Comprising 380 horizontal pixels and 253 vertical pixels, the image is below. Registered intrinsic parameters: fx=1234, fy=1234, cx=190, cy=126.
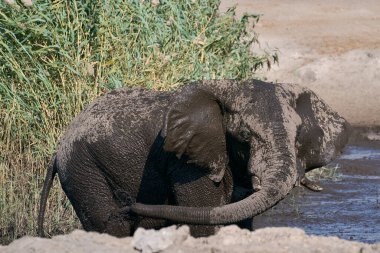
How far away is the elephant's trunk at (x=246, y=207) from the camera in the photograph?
6.39 metres

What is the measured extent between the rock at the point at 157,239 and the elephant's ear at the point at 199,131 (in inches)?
64.7

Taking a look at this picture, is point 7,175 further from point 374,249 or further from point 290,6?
point 290,6

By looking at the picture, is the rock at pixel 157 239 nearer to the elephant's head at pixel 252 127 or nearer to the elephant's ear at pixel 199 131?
the elephant's head at pixel 252 127

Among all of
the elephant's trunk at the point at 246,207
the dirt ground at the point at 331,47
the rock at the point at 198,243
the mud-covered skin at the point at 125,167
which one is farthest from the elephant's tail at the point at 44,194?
the dirt ground at the point at 331,47

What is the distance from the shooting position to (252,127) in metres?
6.98

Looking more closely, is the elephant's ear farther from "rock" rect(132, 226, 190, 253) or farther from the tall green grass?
the tall green grass

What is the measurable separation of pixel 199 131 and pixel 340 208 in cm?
450

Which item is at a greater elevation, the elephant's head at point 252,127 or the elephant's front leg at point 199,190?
the elephant's head at point 252,127

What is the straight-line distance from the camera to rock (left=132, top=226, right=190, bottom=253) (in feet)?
18.0

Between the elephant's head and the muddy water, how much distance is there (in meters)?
2.61

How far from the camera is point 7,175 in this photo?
31.7ft

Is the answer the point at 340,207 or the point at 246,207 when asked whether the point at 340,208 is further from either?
the point at 246,207

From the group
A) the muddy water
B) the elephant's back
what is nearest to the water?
the muddy water

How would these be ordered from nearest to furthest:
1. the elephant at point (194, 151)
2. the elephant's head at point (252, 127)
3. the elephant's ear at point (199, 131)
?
the elephant at point (194, 151), the elephant's head at point (252, 127), the elephant's ear at point (199, 131)
